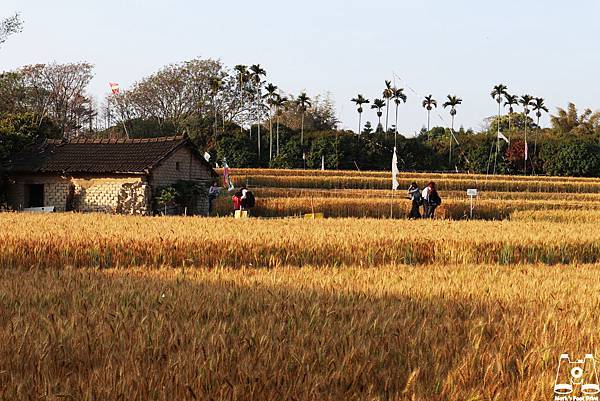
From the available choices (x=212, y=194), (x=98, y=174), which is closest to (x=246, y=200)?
(x=212, y=194)

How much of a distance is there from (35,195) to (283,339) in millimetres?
26671

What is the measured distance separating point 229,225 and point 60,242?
15.0 feet

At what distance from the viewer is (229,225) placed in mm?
14914

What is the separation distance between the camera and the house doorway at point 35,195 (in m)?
28.2

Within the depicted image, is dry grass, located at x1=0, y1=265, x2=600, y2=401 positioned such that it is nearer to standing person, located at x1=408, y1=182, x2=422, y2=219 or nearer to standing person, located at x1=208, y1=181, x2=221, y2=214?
standing person, located at x1=408, y1=182, x2=422, y2=219

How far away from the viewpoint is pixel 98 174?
2678cm

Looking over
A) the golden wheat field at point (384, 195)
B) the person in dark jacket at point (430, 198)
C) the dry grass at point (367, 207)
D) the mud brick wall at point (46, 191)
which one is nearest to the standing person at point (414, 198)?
the person in dark jacket at point (430, 198)

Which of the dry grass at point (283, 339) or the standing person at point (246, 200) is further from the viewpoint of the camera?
the standing person at point (246, 200)

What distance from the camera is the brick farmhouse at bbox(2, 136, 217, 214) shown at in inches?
1033

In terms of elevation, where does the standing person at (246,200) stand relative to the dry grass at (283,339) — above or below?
above

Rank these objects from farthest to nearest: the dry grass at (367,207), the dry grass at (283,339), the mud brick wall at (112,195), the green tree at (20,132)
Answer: the green tree at (20,132) < the dry grass at (367,207) < the mud brick wall at (112,195) < the dry grass at (283,339)

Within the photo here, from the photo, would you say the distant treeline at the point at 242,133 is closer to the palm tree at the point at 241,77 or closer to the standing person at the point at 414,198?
the palm tree at the point at 241,77

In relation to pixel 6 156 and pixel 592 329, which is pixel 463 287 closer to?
pixel 592 329

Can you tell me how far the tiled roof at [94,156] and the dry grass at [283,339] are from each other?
19.1 metres
